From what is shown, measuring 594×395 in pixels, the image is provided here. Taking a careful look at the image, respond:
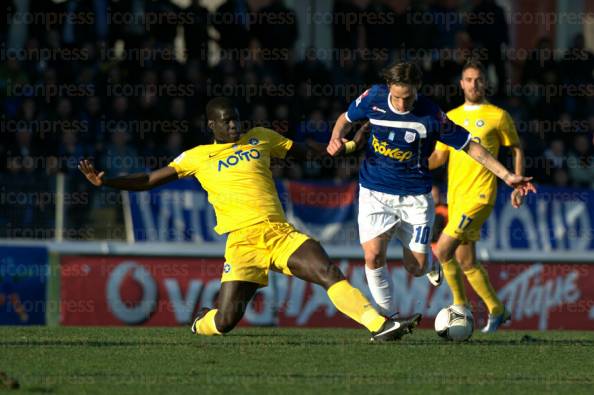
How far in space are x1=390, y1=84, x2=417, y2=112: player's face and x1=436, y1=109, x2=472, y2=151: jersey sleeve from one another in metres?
0.28

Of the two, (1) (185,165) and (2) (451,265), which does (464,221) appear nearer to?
(2) (451,265)

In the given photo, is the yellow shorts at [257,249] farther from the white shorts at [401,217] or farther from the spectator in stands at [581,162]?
the spectator in stands at [581,162]

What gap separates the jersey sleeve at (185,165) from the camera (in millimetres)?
9320

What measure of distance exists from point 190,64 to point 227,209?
23.7 feet

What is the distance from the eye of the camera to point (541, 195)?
15.5 m

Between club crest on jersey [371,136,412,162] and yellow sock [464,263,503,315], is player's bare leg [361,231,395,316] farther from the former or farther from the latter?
yellow sock [464,263,503,315]

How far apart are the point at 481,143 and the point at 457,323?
1.96m

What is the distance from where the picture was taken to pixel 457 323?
976 centimetres

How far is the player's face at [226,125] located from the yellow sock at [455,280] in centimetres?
271

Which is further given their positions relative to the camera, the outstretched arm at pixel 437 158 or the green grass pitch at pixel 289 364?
the outstretched arm at pixel 437 158

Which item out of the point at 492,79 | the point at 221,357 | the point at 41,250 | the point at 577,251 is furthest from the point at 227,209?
the point at 492,79

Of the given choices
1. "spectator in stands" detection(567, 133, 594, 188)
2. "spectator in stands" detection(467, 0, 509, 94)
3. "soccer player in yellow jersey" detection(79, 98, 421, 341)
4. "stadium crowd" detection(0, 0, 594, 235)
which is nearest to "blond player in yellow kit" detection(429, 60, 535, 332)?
"soccer player in yellow jersey" detection(79, 98, 421, 341)

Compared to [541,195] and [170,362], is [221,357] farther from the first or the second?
[541,195]

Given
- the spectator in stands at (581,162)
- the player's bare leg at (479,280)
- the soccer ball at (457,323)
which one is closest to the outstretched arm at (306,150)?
the soccer ball at (457,323)
